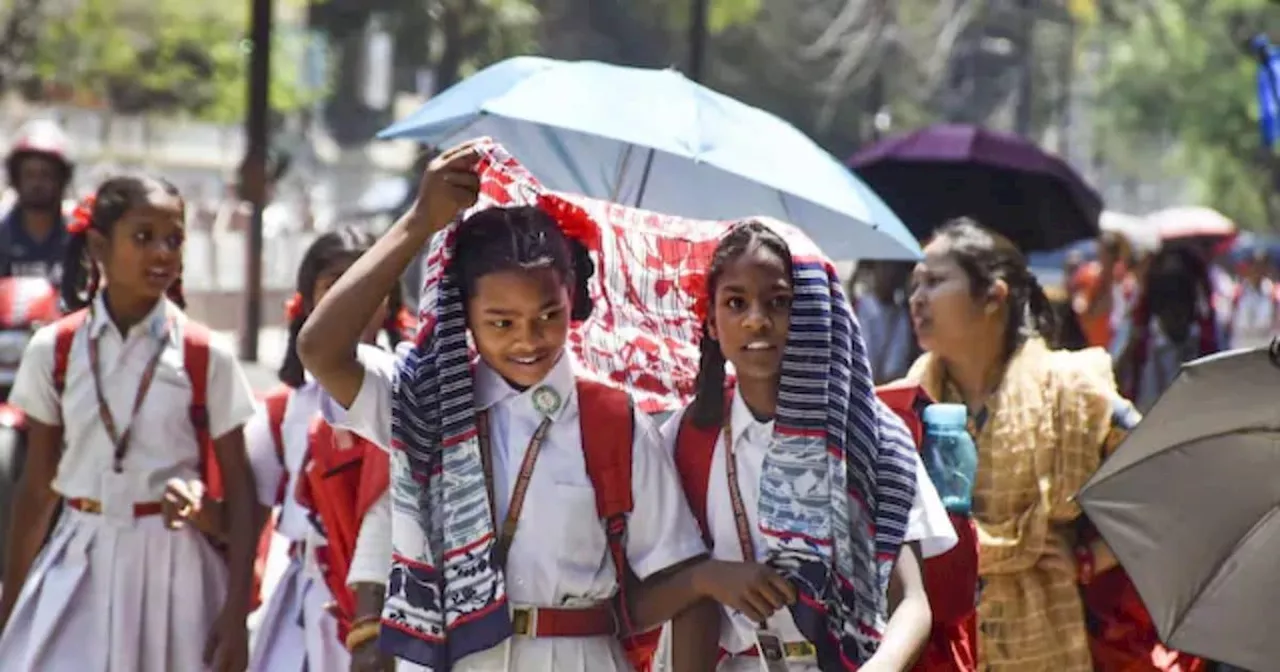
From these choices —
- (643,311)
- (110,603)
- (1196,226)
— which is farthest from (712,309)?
(1196,226)

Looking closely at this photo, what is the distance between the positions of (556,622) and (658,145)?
2.04 metres

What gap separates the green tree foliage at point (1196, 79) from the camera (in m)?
38.6

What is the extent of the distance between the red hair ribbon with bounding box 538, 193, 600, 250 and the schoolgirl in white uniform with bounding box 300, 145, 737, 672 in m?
0.11

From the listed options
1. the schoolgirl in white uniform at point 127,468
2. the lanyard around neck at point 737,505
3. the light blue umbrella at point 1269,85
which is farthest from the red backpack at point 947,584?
the light blue umbrella at point 1269,85

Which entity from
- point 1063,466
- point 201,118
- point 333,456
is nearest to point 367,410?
point 333,456

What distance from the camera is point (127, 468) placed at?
5180mm

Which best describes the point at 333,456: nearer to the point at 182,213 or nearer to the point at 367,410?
the point at 182,213

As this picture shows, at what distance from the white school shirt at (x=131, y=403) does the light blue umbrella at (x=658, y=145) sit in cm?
102

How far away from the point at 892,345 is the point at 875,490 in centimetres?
629

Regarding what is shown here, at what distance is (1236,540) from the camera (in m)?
4.05

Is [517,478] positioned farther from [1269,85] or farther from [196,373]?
[1269,85]

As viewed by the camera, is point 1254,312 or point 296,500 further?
point 1254,312

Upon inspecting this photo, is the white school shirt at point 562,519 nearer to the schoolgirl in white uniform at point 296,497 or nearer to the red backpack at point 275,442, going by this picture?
the schoolgirl in white uniform at point 296,497

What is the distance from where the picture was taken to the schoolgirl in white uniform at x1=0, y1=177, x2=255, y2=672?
5.18 meters
